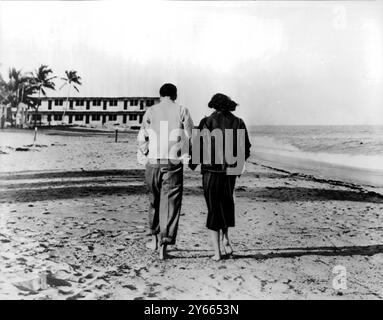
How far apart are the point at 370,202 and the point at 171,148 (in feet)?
13.9

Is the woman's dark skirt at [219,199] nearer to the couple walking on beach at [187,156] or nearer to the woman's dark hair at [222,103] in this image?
the couple walking on beach at [187,156]

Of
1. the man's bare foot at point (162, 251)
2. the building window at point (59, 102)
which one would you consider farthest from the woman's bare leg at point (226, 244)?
the building window at point (59, 102)

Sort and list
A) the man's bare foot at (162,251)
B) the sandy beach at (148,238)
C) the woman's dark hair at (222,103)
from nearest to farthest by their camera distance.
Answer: the sandy beach at (148,238)
the man's bare foot at (162,251)
the woman's dark hair at (222,103)

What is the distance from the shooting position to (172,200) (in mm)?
3066

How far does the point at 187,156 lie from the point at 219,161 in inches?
11.5

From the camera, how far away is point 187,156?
315cm

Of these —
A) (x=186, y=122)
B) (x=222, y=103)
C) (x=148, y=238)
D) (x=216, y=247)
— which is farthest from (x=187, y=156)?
(x=148, y=238)

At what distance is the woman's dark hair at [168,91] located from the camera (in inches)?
124

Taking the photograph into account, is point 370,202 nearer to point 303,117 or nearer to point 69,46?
point 303,117

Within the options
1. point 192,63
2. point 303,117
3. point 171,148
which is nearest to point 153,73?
point 192,63

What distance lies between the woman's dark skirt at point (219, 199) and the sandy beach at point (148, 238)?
0.35 m

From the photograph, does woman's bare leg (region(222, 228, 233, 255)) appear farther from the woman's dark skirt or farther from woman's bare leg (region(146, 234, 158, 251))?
woman's bare leg (region(146, 234, 158, 251))

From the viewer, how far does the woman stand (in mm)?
3105

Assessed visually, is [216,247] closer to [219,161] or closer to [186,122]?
[219,161]
